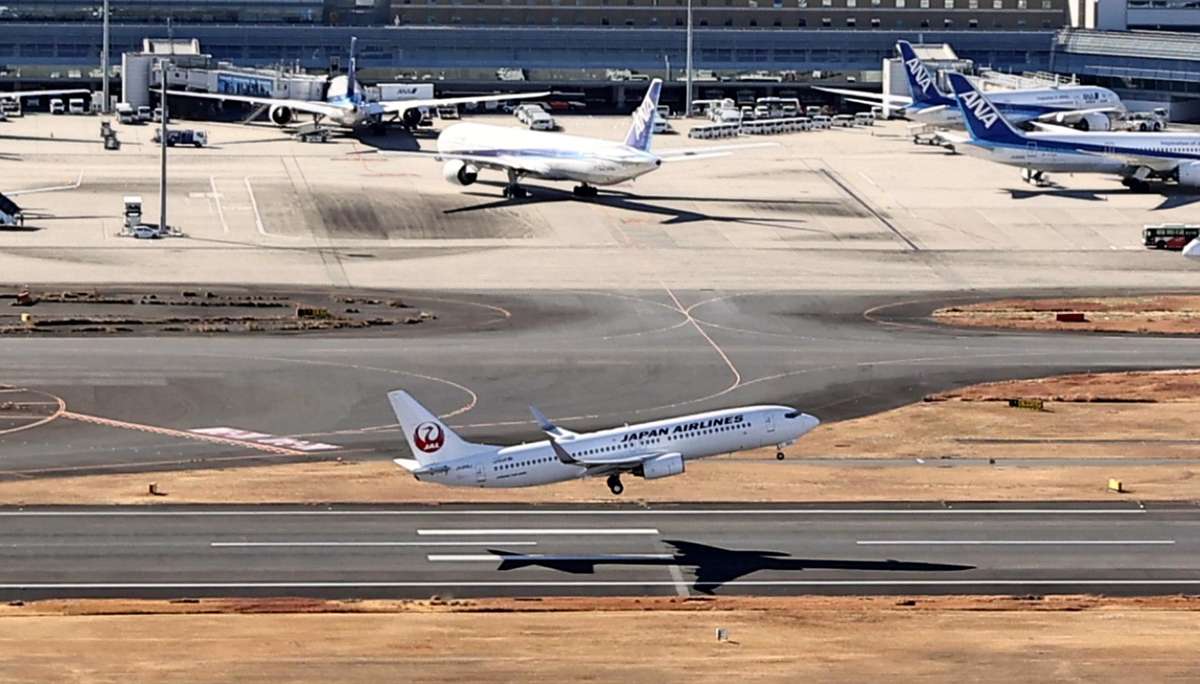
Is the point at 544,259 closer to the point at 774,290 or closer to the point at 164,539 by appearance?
the point at 774,290

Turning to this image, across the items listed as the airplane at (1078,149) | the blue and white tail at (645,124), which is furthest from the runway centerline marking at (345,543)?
the airplane at (1078,149)

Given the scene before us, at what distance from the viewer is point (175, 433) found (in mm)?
102938

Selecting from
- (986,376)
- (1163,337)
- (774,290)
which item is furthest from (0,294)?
(1163,337)

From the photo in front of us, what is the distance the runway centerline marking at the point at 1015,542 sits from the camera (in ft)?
286

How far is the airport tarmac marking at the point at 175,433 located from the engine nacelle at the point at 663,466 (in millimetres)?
18176

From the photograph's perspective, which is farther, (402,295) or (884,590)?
(402,295)

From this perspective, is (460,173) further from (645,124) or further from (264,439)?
(264,439)

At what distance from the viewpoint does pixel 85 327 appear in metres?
124

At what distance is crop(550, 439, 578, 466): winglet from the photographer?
285 feet

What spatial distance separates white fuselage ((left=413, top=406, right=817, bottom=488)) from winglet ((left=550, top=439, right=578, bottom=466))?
0.36 meters

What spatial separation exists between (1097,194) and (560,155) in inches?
1760

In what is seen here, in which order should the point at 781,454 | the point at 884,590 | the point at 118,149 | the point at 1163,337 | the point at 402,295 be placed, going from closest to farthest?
the point at 884,590
the point at 781,454
the point at 1163,337
the point at 402,295
the point at 118,149

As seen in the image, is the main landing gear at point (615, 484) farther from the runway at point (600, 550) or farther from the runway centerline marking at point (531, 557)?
→ the runway centerline marking at point (531, 557)

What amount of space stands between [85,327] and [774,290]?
141 feet
